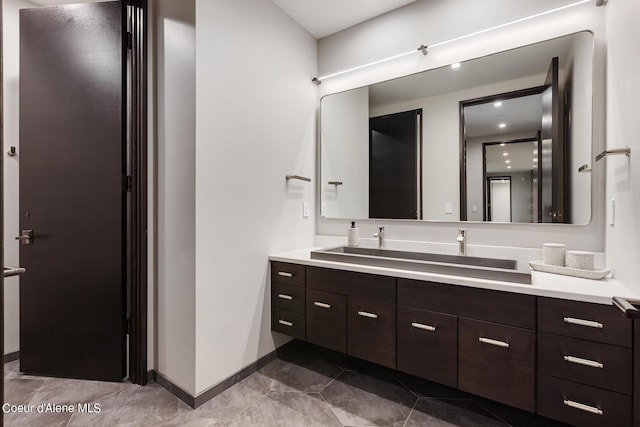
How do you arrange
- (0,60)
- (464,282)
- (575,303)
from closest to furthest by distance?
(0,60)
(575,303)
(464,282)

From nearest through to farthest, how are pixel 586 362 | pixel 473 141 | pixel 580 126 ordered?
pixel 586 362
pixel 580 126
pixel 473 141

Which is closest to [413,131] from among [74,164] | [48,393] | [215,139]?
[215,139]

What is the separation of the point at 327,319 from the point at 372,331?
32cm

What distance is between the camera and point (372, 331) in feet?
5.87

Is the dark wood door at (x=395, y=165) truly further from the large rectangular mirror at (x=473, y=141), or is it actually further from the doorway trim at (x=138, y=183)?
the doorway trim at (x=138, y=183)

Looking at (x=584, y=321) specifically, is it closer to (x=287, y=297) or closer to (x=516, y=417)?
(x=516, y=417)

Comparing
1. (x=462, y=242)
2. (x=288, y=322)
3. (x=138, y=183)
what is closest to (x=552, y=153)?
(x=462, y=242)

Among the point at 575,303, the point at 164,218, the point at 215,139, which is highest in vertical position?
the point at 215,139

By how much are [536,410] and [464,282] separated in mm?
610

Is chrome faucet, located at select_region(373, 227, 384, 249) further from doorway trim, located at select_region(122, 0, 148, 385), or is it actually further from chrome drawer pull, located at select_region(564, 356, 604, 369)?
doorway trim, located at select_region(122, 0, 148, 385)

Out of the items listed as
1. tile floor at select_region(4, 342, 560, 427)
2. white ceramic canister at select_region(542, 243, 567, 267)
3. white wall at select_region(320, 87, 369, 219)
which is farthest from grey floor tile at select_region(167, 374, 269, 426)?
white ceramic canister at select_region(542, 243, 567, 267)

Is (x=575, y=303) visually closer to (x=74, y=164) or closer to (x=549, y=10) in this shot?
(x=549, y=10)

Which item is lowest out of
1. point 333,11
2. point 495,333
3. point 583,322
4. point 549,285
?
point 495,333

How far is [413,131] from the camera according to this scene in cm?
228
